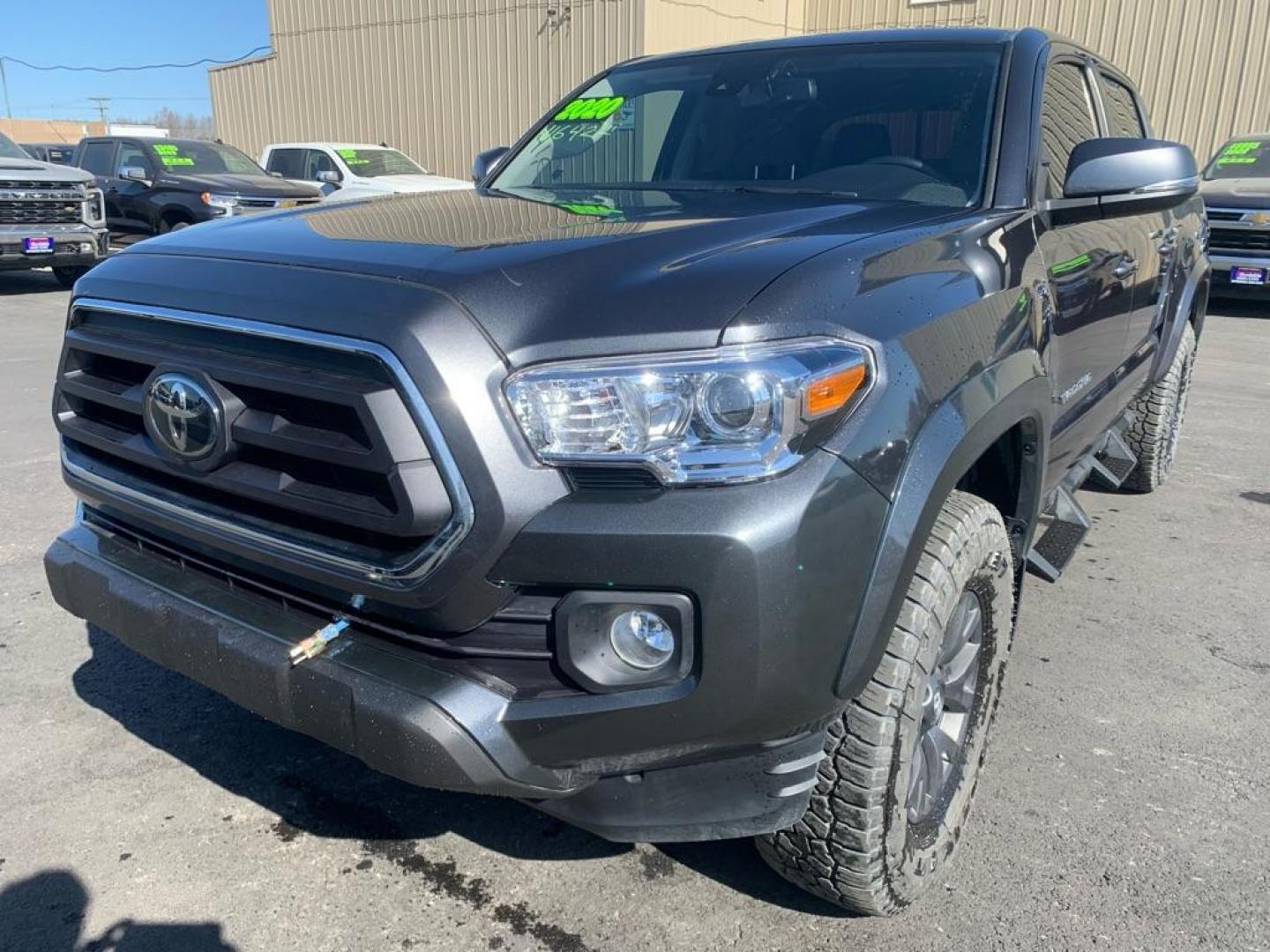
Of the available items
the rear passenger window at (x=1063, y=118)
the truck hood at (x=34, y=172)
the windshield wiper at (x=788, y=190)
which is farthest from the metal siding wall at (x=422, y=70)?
the windshield wiper at (x=788, y=190)

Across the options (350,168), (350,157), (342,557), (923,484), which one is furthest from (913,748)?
(350,157)

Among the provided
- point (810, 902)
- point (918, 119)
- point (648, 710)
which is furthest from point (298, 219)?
point (810, 902)

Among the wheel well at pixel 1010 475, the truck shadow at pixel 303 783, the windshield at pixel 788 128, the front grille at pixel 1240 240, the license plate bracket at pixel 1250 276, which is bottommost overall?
the truck shadow at pixel 303 783

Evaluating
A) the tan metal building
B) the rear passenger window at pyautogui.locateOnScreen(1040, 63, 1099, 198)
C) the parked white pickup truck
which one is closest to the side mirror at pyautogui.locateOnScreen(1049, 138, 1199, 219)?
the rear passenger window at pyautogui.locateOnScreen(1040, 63, 1099, 198)

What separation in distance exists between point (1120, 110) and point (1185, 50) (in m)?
12.8

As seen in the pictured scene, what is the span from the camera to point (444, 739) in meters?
1.70

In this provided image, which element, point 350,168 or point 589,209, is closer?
point 589,209

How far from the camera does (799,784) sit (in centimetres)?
180

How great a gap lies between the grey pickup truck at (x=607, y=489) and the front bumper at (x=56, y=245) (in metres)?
10.1

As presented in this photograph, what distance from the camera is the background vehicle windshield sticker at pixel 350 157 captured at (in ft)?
47.1

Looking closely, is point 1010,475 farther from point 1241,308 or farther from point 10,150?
point 10,150

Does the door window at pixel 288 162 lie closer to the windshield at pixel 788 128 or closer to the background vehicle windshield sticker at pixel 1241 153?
the background vehicle windshield sticker at pixel 1241 153

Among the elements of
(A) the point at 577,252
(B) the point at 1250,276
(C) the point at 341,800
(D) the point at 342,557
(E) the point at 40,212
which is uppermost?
(A) the point at 577,252

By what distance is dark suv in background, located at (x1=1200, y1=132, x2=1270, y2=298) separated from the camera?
10.5m
